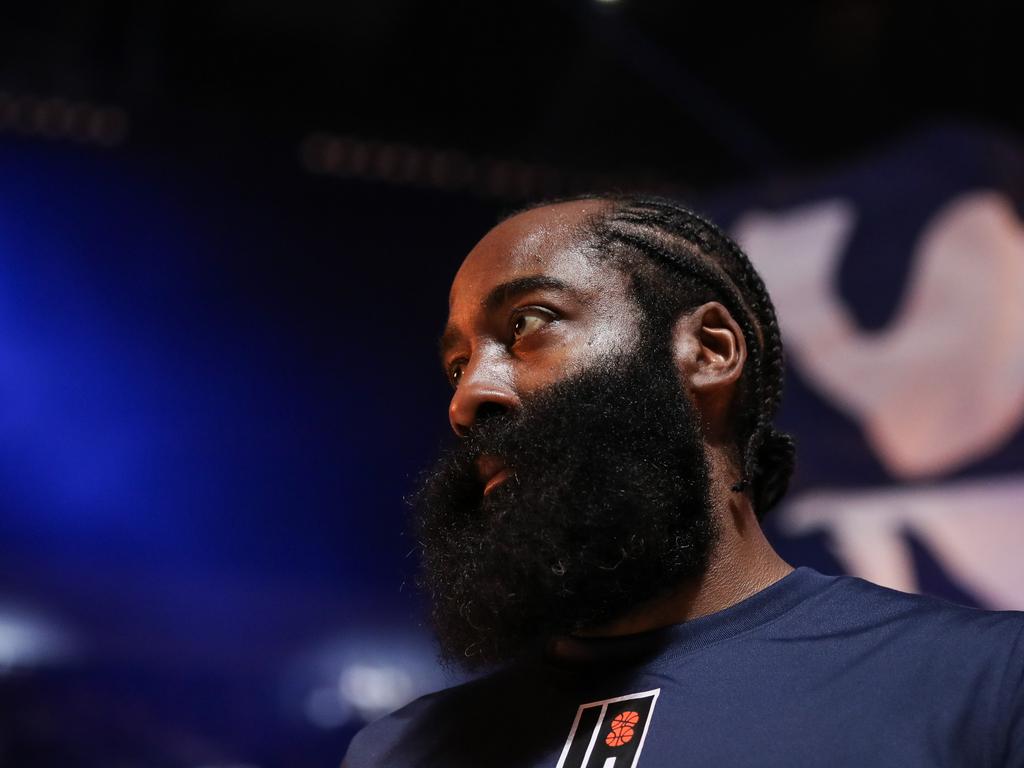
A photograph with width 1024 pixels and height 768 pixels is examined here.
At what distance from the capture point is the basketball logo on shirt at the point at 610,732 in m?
1.09

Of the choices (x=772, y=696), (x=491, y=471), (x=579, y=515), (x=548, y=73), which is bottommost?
(x=772, y=696)

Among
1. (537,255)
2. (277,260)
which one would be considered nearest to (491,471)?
(537,255)

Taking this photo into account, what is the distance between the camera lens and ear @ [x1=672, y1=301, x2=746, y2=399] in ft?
4.52

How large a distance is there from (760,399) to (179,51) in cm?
305

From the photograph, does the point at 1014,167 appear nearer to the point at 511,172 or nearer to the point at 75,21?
the point at 511,172

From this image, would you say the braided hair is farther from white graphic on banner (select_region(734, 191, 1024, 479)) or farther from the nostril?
white graphic on banner (select_region(734, 191, 1024, 479))

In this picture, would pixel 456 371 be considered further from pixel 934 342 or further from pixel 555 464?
pixel 934 342

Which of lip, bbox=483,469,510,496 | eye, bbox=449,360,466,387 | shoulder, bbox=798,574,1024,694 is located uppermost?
eye, bbox=449,360,466,387

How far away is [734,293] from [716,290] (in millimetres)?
31

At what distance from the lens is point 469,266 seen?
1.47m

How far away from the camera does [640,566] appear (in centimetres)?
124

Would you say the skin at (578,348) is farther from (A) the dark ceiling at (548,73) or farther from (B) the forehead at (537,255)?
(A) the dark ceiling at (548,73)

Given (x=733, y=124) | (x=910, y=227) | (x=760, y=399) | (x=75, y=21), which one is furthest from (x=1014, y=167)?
(x=75, y=21)

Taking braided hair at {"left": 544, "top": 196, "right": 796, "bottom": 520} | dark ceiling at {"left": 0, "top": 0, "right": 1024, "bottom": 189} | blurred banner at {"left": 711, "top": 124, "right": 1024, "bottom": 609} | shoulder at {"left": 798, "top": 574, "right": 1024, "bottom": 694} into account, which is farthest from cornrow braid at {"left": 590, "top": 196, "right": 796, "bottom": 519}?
dark ceiling at {"left": 0, "top": 0, "right": 1024, "bottom": 189}
